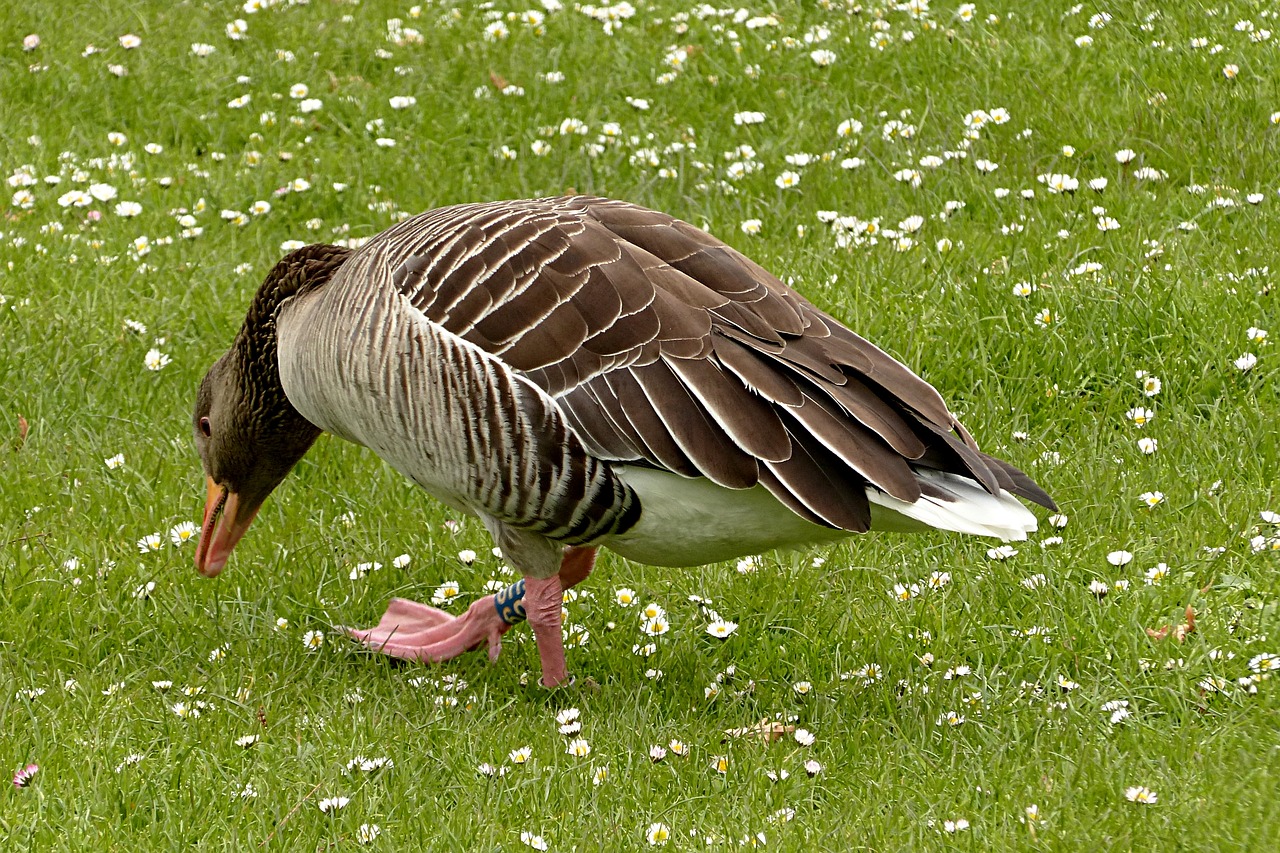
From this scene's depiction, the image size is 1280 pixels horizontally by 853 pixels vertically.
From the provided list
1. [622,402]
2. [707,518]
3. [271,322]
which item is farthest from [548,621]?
[271,322]

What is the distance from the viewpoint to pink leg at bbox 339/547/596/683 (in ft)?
15.5

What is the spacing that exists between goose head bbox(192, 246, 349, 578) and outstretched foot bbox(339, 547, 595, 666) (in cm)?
59

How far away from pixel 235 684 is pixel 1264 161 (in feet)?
16.8

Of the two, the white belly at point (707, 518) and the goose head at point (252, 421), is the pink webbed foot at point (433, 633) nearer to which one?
the goose head at point (252, 421)

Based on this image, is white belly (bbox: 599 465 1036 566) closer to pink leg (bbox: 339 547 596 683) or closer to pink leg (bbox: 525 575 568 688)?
pink leg (bbox: 525 575 568 688)

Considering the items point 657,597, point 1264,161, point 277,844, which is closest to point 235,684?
point 277,844

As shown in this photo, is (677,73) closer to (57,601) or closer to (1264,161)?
(1264,161)

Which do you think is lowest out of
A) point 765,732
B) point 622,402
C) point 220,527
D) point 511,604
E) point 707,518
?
point 220,527

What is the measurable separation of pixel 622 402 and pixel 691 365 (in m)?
0.22

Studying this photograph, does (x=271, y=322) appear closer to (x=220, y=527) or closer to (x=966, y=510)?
(x=220, y=527)

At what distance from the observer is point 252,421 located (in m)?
5.00

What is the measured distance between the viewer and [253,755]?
3.98m

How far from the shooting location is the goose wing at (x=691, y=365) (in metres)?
3.87

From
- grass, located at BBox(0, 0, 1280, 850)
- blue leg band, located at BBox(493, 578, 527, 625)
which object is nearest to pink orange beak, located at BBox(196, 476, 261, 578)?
grass, located at BBox(0, 0, 1280, 850)
